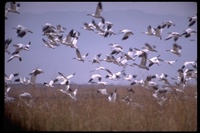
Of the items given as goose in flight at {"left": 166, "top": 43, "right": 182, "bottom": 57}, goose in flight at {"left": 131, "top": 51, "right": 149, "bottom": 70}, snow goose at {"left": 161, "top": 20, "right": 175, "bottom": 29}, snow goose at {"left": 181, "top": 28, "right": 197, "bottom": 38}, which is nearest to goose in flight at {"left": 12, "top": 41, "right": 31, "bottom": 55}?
goose in flight at {"left": 131, "top": 51, "right": 149, "bottom": 70}

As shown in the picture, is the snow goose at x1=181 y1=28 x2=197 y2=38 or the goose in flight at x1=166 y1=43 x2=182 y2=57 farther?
the goose in flight at x1=166 y1=43 x2=182 y2=57

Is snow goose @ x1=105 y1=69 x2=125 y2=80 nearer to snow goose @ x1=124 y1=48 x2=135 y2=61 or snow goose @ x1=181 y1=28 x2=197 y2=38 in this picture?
snow goose @ x1=124 y1=48 x2=135 y2=61

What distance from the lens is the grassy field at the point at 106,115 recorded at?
247 inches

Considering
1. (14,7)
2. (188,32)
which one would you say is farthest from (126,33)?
(14,7)

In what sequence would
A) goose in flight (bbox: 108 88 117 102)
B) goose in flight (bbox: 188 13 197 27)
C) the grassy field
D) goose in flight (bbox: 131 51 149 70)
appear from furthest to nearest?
goose in flight (bbox: 108 88 117 102)
goose in flight (bbox: 131 51 149 70)
goose in flight (bbox: 188 13 197 27)
the grassy field

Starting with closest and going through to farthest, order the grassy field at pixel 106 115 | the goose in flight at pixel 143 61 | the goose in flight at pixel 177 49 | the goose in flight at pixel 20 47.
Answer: the grassy field at pixel 106 115, the goose in flight at pixel 143 61, the goose in flight at pixel 20 47, the goose in flight at pixel 177 49

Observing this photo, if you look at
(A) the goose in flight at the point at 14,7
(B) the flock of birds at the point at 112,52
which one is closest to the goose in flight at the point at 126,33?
(B) the flock of birds at the point at 112,52

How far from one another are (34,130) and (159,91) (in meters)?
3.20

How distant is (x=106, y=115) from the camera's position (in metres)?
6.67

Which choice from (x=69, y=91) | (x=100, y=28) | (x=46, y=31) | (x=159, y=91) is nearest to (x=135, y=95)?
(x=159, y=91)

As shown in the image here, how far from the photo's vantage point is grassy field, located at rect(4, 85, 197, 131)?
6.27 meters

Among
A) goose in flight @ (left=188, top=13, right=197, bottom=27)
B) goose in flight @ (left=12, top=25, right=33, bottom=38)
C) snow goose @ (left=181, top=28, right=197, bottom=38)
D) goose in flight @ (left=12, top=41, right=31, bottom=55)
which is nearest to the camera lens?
goose in flight @ (left=188, top=13, right=197, bottom=27)

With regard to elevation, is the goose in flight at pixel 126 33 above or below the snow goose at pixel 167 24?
below

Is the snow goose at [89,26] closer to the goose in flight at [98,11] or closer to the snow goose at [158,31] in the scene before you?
the goose in flight at [98,11]
